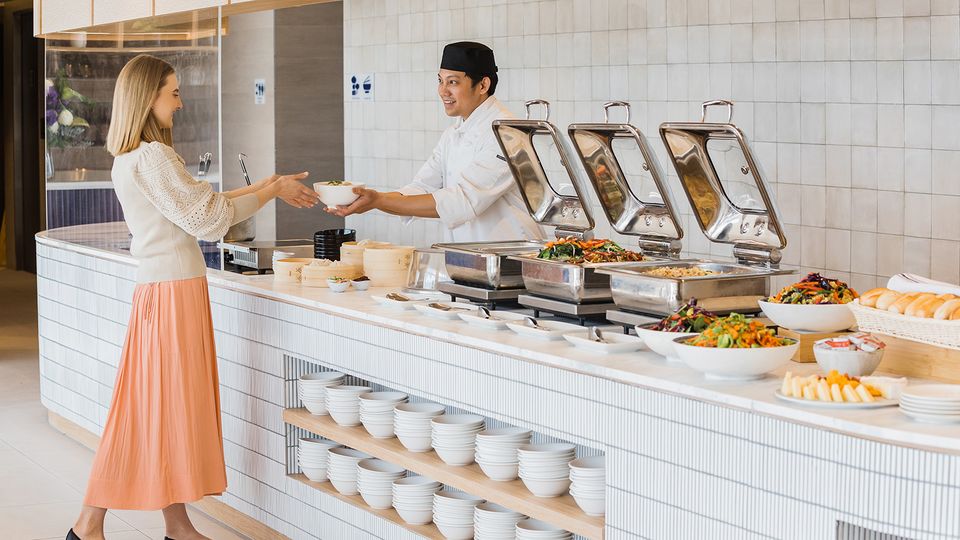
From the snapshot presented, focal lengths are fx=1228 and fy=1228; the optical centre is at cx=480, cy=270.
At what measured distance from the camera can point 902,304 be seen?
2689mm

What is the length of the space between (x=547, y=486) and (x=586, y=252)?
2.53 feet

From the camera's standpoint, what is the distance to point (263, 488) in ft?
14.2

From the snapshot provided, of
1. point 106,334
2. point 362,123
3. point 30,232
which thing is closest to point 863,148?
point 106,334

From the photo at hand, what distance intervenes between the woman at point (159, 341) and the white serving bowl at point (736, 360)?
6.44 ft

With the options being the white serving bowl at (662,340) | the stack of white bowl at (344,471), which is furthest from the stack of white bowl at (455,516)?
the white serving bowl at (662,340)

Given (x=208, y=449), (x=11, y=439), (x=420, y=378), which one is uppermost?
(x=420, y=378)

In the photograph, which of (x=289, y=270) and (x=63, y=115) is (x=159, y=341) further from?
(x=63, y=115)

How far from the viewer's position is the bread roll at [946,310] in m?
2.60

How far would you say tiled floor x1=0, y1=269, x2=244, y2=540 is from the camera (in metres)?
4.63

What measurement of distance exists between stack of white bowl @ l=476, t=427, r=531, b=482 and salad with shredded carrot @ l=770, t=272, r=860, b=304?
80cm

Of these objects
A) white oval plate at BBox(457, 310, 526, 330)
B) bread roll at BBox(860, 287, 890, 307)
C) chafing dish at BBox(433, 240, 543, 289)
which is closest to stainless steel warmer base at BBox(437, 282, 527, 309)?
chafing dish at BBox(433, 240, 543, 289)

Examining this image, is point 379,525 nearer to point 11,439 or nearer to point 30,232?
point 11,439

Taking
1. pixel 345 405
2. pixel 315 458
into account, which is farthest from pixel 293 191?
pixel 315 458

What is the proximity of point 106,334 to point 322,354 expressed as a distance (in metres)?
1.90
